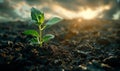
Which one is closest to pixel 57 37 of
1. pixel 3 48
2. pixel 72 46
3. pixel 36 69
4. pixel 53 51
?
pixel 72 46

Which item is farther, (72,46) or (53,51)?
(72,46)

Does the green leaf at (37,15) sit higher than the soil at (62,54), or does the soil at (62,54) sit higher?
the green leaf at (37,15)

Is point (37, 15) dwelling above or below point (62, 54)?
above

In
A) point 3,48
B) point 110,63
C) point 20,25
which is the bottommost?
point 110,63

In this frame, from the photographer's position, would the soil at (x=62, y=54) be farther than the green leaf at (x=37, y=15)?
No

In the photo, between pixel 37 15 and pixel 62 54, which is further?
pixel 37 15

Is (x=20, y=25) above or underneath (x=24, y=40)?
above

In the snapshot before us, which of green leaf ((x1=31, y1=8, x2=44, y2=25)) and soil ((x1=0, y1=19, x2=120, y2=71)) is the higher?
green leaf ((x1=31, y1=8, x2=44, y2=25))

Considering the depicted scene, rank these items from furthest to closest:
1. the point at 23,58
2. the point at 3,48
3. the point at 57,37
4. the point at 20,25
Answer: the point at 20,25, the point at 57,37, the point at 3,48, the point at 23,58

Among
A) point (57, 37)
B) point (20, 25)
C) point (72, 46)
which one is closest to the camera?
point (72, 46)

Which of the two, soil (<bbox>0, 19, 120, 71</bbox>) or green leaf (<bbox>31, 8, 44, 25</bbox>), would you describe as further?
green leaf (<bbox>31, 8, 44, 25</bbox>)

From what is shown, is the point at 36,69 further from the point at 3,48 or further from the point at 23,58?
the point at 3,48
